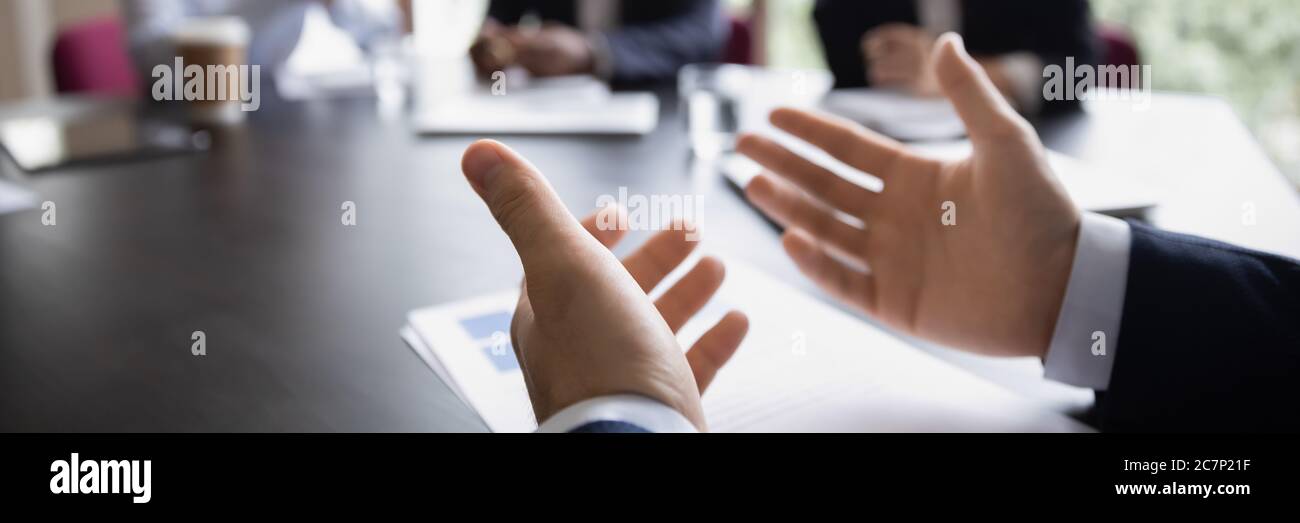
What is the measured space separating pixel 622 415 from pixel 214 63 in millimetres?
1146

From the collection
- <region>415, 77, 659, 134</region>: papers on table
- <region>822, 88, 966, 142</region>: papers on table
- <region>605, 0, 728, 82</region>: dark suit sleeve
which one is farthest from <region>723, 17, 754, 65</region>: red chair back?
<region>822, 88, 966, 142</region>: papers on table

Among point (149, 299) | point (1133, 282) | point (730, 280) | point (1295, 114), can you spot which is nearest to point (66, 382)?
point (149, 299)

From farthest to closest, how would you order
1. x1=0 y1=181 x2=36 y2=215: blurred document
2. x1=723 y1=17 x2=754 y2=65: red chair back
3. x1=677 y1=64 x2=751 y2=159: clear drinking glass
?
x1=723 y1=17 x2=754 y2=65: red chair back
x1=677 y1=64 x2=751 y2=159: clear drinking glass
x1=0 y1=181 x2=36 y2=215: blurred document

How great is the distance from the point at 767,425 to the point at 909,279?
203 millimetres

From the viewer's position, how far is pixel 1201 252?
1.71 feet

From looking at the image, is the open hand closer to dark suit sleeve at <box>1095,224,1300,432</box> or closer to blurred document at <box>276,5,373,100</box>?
dark suit sleeve at <box>1095,224,1300,432</box>

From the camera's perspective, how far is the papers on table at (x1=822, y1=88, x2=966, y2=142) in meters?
1.11

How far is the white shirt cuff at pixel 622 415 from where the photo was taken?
0.39 m

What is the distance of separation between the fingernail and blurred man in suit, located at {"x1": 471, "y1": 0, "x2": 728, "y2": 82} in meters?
1.19

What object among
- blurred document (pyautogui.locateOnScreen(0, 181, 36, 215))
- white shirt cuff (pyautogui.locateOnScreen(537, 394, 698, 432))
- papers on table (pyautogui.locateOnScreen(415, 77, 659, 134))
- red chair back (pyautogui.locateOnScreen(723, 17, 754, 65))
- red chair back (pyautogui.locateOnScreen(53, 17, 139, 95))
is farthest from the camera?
red chair back (pyautogui.locateOnScreen(723, 17, 754, 65))

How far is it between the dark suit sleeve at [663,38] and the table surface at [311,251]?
446mm

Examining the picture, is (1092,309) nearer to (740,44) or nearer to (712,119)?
(712,119)

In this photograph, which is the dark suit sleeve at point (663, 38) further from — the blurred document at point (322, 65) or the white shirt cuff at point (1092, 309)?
the white shirt cuff at point (1092, 309)

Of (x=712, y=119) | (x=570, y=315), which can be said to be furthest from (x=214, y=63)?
(x=570, y=315)
